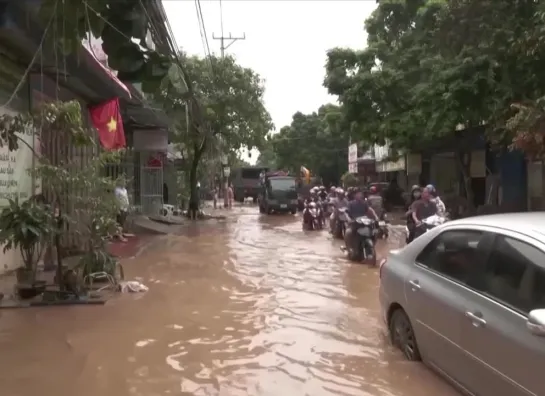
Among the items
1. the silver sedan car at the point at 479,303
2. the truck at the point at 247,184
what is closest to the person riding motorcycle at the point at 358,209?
the silver sedan car at the point at 479,303

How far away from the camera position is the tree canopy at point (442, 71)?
14625mm

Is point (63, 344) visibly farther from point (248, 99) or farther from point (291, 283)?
point (248, 99)

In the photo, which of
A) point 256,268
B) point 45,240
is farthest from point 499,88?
point 45,240

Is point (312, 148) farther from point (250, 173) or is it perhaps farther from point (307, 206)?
point (307, 206)

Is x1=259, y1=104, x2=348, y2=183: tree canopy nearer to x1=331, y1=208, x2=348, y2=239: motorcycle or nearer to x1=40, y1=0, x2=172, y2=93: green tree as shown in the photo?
x1=331, y1=208, x2=348, y2=239: motorcycle

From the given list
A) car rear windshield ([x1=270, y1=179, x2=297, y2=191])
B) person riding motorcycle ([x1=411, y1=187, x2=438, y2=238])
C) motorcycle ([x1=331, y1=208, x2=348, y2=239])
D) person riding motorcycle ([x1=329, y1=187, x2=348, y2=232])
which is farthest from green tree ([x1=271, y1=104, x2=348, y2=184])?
person riding motorcycle ([x1=411, y1=187, x2=438, y2=238])

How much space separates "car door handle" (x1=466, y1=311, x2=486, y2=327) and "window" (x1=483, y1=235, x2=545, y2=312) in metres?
0.17

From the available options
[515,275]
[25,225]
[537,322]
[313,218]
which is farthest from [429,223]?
[313,218]

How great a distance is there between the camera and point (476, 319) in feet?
14.0

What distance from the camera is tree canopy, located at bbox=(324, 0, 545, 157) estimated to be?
14625mm

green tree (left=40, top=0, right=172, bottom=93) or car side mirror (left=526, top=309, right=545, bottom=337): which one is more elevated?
green tree (left=40, top=0, right=172, bottom=93)

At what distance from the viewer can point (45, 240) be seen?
812 cm

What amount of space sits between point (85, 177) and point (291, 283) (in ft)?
12.3

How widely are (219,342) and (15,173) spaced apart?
571 centimetres
